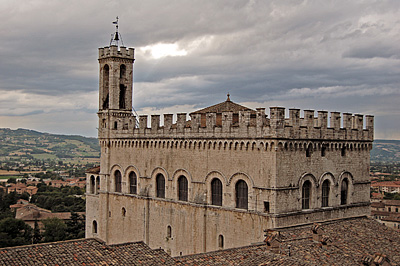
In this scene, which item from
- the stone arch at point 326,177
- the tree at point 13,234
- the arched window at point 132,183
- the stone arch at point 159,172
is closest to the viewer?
the stone arch at point 326,177

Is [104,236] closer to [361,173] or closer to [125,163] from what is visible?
[125,163]

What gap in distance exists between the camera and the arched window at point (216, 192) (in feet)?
98.7

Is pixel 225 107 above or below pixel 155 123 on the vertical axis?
above

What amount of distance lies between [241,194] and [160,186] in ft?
25.3

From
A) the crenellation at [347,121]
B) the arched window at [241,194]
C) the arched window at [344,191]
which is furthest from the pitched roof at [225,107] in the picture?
the arched window at [344,191]

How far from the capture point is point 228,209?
2920 cm

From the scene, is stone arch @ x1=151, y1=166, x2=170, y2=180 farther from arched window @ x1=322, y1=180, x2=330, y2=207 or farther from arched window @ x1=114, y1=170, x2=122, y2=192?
arched window @ x1=322, y1=180, x2=330, y2=207

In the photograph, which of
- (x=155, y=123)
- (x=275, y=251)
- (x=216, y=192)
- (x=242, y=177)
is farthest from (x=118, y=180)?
(x=275, y=251)

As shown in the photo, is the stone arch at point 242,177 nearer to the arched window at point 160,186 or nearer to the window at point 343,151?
the arched window at point 160,186

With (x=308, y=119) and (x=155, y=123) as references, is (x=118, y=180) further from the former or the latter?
(x=308, y=119)

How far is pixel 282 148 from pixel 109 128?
16.3 meters

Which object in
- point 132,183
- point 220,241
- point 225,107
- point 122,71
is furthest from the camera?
point 122,71

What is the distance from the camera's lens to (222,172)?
29.7 m

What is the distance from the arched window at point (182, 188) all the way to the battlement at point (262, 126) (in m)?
2.81
